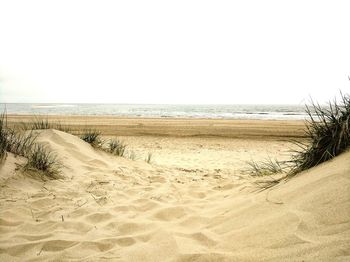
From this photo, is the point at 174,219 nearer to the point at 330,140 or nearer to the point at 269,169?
the point at 330,140

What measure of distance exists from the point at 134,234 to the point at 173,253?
0.57 metres

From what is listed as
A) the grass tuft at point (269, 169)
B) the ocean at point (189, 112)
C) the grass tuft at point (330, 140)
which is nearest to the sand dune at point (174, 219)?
the grass tuft at point (330, 140)

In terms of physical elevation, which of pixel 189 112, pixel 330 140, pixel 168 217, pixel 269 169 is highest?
pixel 189 112

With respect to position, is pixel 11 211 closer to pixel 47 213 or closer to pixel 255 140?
pixel 47 213

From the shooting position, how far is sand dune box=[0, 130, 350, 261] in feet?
5.89

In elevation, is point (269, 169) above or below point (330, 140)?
below

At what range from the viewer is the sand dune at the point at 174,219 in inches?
70.7

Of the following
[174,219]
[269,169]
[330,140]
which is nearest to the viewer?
[174,219]

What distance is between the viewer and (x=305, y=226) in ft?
6.05

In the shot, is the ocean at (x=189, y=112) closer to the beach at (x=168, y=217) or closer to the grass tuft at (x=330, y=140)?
the beach at (x=168, y=217)

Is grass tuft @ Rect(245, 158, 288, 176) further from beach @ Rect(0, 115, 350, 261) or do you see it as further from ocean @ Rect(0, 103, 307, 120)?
ocean @ Rect(0, 103, 307, 120)

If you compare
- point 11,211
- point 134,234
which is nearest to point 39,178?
point 11,211

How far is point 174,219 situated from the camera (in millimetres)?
2830

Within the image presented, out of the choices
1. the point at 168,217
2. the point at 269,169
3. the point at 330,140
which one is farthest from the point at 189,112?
the point at 168,217
